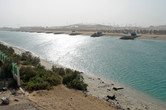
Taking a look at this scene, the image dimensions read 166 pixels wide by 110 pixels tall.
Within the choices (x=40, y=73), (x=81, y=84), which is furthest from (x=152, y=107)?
(x=40, y=73)

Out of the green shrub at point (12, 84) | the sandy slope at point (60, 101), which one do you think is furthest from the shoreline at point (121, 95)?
the green shrub at point (12, 84)

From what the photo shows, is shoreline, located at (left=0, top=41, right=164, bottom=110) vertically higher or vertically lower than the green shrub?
lower

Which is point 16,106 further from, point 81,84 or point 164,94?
point 164,94

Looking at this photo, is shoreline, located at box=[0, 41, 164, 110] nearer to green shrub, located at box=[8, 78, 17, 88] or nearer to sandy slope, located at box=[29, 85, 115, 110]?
sandy slope, located at box=[29, 85, 115, 110]

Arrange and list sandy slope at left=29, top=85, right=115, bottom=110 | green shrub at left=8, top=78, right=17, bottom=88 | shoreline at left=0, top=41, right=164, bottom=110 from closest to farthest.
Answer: sandy slope at left=29, top=85, right=115, bottom=110, green shrub at left=8, top=78, right=17, bottom=88, shoreline at left=0, top=41, right=164, bottom=110

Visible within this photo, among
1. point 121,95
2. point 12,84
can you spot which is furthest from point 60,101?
point 121,95

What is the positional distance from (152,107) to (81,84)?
19.3ft

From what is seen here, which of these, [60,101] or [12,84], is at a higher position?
[12,84]

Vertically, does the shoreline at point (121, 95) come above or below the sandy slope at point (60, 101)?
below

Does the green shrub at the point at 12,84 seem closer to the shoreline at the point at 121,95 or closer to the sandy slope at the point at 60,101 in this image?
the sandy slope at the point at 60,101

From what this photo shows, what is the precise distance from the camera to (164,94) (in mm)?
14531

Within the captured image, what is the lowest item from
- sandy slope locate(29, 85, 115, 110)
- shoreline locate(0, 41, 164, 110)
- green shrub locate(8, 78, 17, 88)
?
shoreline locate(0, 41, 164, 110)

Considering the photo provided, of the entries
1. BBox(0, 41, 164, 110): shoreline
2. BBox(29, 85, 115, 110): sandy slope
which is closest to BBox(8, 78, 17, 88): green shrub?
BBox(29, 85, 115, 110): sandy slope

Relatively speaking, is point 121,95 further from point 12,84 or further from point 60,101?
point 12,84
